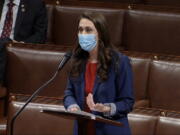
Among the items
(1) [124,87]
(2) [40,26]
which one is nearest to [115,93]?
(1) [124,87]

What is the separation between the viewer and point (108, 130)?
0.65 meters

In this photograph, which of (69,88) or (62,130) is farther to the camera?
(62,130)

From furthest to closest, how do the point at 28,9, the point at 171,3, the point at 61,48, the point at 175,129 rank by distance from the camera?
the point at 171,3 < the point at 28,9 < the point at 61,48 < the point at 175,129

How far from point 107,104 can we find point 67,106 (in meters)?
0.05

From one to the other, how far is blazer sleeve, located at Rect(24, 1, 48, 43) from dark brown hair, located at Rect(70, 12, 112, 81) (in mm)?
483

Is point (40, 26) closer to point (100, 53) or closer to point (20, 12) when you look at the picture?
point (20, 12)

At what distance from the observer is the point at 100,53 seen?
65cm

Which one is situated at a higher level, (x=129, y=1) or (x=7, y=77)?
(x=129, y=1)

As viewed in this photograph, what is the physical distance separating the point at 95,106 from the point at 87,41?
0.28 feet

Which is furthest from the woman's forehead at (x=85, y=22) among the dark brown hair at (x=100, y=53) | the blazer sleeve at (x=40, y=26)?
the blazer sleeve at (x=40, y=26)

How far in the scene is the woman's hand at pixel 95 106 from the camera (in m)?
0.60

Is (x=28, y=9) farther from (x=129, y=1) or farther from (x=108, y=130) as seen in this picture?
(x=108, y=130)

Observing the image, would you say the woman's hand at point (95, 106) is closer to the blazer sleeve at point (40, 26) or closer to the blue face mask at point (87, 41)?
the blue face mask at point (87, 41)

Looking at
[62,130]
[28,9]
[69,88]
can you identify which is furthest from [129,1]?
[69,88]
